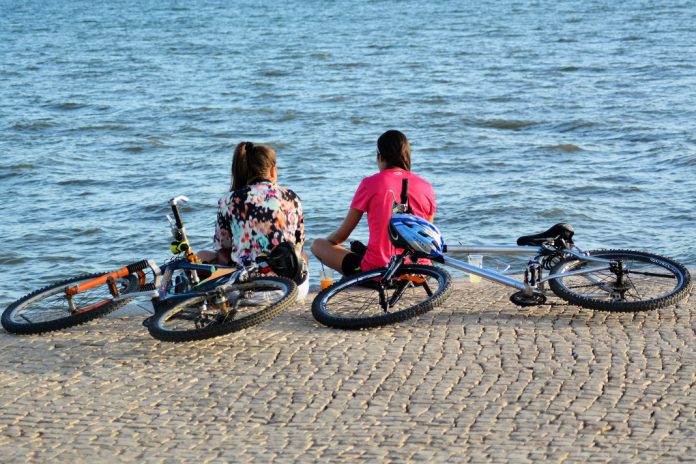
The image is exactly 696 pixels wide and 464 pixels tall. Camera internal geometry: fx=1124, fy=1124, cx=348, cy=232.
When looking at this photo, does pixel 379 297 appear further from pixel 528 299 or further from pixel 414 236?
pixel 528 299

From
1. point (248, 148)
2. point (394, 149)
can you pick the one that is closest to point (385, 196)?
point (394, 149)

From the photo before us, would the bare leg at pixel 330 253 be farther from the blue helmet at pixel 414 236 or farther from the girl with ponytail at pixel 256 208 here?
the blue helmet at pixel 414 236

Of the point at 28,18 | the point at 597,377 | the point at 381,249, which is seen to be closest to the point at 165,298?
the point at 381,249

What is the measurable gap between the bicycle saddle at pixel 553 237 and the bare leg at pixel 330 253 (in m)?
1.53

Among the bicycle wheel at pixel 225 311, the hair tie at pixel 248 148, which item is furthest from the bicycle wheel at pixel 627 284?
the hair tie at pixel 248 148

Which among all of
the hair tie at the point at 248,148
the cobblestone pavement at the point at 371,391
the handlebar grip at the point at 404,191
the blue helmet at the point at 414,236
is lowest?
the cobblestone pavement at the point at 371,391

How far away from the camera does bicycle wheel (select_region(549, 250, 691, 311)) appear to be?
24.5ft

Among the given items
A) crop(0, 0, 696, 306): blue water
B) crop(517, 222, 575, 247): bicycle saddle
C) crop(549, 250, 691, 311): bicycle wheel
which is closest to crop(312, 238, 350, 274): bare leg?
crop(517, 222, 575, 247): bicycle saddle

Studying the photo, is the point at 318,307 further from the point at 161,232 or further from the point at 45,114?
the point at 45,114

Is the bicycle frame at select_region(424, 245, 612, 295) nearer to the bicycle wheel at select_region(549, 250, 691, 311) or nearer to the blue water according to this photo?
the bicycle wheel at select_region(549, 250, 691, 311)

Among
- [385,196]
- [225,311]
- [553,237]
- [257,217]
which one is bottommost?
[225,311]

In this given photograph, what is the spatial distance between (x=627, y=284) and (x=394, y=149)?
1.93 meters

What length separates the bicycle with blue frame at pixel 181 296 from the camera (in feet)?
23.9

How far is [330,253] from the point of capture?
28.7 ft
